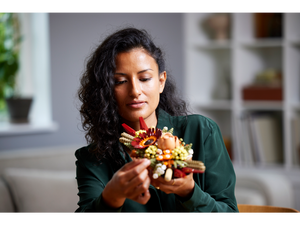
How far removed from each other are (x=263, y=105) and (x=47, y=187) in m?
1.57

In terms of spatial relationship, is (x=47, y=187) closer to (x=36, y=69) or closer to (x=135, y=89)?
(x=36, y=69)

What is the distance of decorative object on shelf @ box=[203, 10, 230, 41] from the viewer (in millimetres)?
2604

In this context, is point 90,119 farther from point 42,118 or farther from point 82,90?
point 42,118

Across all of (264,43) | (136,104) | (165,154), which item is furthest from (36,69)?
(165,154)

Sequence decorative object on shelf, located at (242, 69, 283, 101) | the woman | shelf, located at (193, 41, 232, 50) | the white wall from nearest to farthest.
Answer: the woman → the white wall → decorative object on shelf, located at (242, 69, 283, 101) → shelf, located at (193, 41, 232, 50)

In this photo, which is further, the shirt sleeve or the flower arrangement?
the shirt sleeve

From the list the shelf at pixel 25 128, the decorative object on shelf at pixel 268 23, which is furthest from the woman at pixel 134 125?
the decorative object on shelf at pixel 268 23

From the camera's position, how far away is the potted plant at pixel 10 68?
2230mm

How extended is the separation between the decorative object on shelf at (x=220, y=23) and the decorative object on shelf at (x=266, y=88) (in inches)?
16.7

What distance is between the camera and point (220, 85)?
107 inches

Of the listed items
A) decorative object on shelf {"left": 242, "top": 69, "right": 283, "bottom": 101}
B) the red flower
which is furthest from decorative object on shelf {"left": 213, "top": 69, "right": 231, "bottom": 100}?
the red flower

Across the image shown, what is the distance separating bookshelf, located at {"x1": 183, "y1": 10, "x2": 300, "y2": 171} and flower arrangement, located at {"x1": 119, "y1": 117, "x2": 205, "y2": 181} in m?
1.93

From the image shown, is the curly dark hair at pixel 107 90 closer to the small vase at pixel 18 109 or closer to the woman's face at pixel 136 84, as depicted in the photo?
the woman's face at pixel 136 84

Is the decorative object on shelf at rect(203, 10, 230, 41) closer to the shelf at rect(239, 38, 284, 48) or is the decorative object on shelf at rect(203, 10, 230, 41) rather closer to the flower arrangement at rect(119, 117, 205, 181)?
the shelf at rect(239, 38, 284, 48)
